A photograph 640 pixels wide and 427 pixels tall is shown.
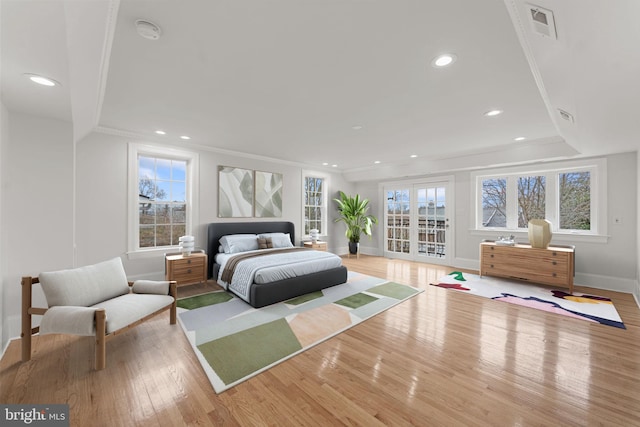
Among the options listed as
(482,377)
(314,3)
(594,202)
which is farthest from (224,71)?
(594,202)

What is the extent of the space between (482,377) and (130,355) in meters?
2.91

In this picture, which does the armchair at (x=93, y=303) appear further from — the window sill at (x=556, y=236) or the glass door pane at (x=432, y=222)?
the window sill at (x=556, y=236)

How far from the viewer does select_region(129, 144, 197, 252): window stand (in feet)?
13.3

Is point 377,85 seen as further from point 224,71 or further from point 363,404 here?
point 363,404

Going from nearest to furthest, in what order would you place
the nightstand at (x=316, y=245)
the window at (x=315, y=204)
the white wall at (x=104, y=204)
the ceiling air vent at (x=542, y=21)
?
the ceiling air vent at (x=542, y=21)
the white wall at (x=104, y=204)
the nightstand at (x=316, y=245)
the window at (x=315, y=204)

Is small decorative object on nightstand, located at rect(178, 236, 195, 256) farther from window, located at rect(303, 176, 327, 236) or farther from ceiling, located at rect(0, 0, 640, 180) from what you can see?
window, located at rect(303, 176, 327, 236)

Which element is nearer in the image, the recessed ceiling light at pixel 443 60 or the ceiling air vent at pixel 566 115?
the recessed ceiling light at pixel 443 60

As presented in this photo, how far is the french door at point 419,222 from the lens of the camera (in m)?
6.00

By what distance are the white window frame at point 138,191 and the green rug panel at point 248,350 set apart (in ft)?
8.60

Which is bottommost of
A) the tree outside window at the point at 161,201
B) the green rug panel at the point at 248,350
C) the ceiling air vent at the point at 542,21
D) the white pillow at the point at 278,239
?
the green rug panel at the point at 248,350

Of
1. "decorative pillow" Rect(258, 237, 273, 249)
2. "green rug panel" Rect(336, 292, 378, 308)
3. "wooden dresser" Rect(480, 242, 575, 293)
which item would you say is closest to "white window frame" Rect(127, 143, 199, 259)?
"decorative pillow" Rect(258, 237, 273, 249)

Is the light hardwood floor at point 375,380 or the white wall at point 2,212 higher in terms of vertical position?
the white wall at point 2,212

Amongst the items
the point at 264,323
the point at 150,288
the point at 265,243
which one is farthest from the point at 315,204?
the point at 150,288

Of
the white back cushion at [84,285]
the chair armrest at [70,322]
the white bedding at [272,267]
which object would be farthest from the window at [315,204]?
the chair armrest at [70,322]
